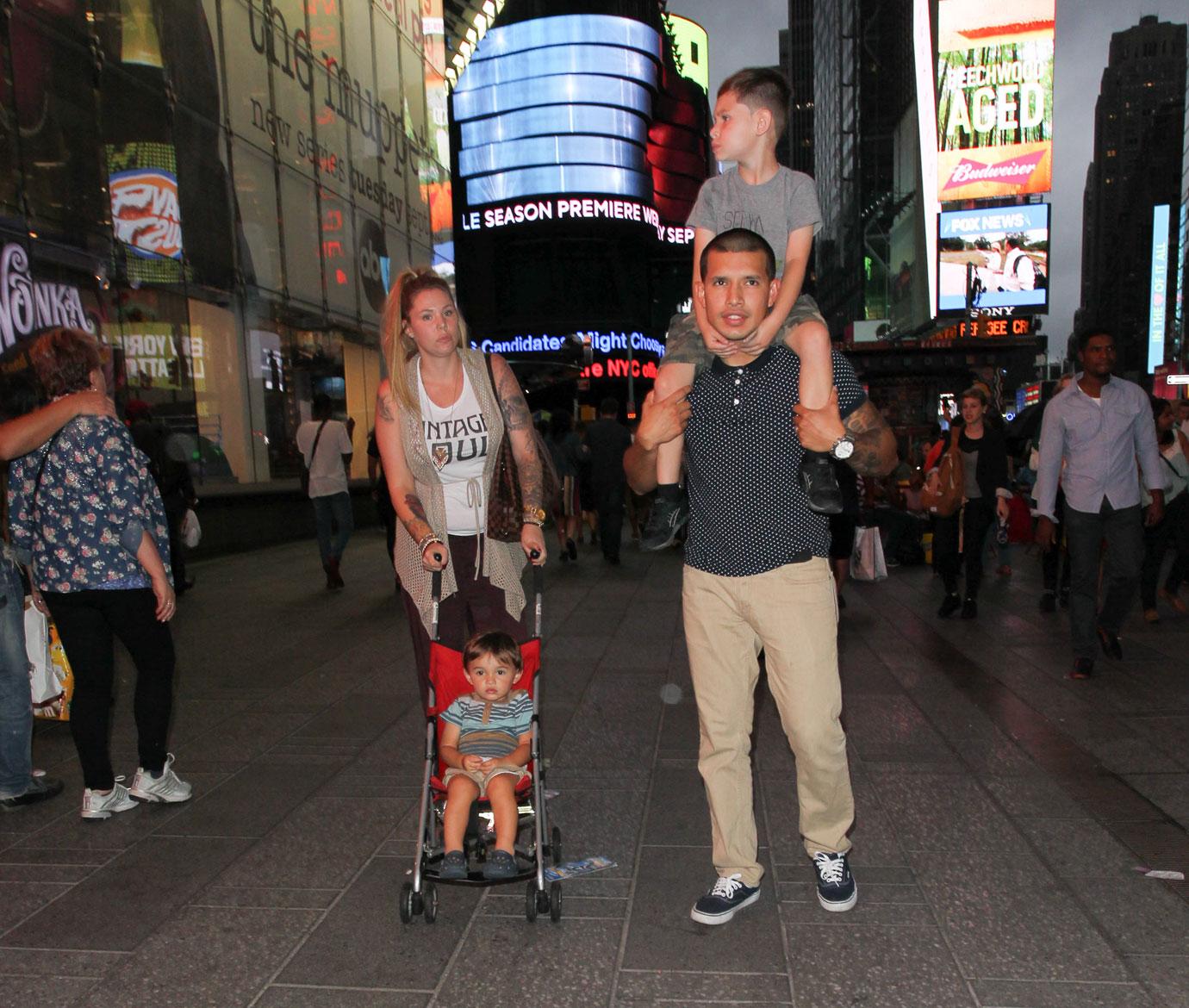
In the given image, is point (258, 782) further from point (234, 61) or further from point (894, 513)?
point (234, 61)

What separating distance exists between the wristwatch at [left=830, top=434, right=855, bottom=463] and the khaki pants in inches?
16.1

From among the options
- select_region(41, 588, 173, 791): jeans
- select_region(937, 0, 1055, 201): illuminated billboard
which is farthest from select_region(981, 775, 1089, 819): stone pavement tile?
select_region(937, 0, 1055, 201): illuminated billboard

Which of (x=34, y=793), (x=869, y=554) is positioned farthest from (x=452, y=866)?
(x=869, y=554)

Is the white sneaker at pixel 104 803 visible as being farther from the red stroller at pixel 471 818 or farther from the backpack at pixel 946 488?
the backpack at pixel 946 488

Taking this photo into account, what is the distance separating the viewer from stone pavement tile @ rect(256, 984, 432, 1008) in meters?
2.79

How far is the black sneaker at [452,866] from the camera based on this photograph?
10.5 feet

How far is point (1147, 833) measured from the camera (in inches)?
153

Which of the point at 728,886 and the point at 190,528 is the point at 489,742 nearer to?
the point at 728,886

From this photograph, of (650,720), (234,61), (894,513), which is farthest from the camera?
(234,61)

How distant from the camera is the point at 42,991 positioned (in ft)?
9.53

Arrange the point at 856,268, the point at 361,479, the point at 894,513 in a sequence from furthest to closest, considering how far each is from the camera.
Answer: the point at 856,268 → the point at 361,479 → the point at 894,513

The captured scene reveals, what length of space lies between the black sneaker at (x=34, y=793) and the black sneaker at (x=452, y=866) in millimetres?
2432

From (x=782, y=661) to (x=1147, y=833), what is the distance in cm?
184

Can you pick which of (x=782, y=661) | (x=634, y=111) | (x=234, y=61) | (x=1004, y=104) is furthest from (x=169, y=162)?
(x=634, y=111)
